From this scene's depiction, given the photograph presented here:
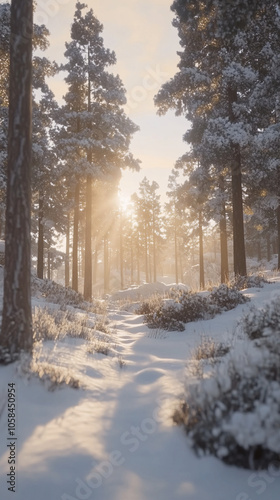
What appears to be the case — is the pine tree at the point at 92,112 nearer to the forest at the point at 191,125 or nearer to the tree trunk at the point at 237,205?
the forest at the point at 191,125

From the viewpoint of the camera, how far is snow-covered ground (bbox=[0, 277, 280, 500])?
2.08 metres

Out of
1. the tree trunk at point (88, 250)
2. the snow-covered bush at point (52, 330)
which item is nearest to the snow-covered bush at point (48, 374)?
the snow-covered bush at point (52, 330)

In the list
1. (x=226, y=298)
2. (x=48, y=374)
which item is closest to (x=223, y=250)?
(x=226, y=298)

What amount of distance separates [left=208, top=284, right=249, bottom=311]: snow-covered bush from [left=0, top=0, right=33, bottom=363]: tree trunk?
20.2 ft

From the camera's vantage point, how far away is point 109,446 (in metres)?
2.63

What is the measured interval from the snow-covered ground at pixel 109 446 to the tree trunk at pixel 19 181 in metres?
0.98

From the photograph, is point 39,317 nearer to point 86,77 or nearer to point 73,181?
point 73,181

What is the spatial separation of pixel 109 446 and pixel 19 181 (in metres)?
3.70

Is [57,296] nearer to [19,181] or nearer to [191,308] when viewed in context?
[191,308]

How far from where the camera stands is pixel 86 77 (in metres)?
16.3

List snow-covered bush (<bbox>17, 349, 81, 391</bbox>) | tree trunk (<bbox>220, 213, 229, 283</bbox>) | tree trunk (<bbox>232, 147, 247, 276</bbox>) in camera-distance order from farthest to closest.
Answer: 1. tree trunk (<bbox>220, 213, 229, 283</bbox>)
2. tree trunk (<bbox>232, 147, 247, 276</bbox>)
3. snow-covered bush (<bbox>17, 349, 81, 391</bbox>)

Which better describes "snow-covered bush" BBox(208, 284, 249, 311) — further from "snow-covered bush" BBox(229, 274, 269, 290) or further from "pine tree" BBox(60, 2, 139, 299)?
"pine tree" BBox(60, 2, 139, 299)

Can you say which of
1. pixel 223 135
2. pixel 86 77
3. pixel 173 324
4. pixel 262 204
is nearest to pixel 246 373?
pixel 173 324

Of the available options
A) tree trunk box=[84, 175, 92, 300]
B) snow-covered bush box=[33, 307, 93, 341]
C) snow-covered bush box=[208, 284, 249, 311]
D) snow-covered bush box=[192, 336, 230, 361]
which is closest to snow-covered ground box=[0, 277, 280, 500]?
snow-covered bush box=[192, 336, 230, 361]
